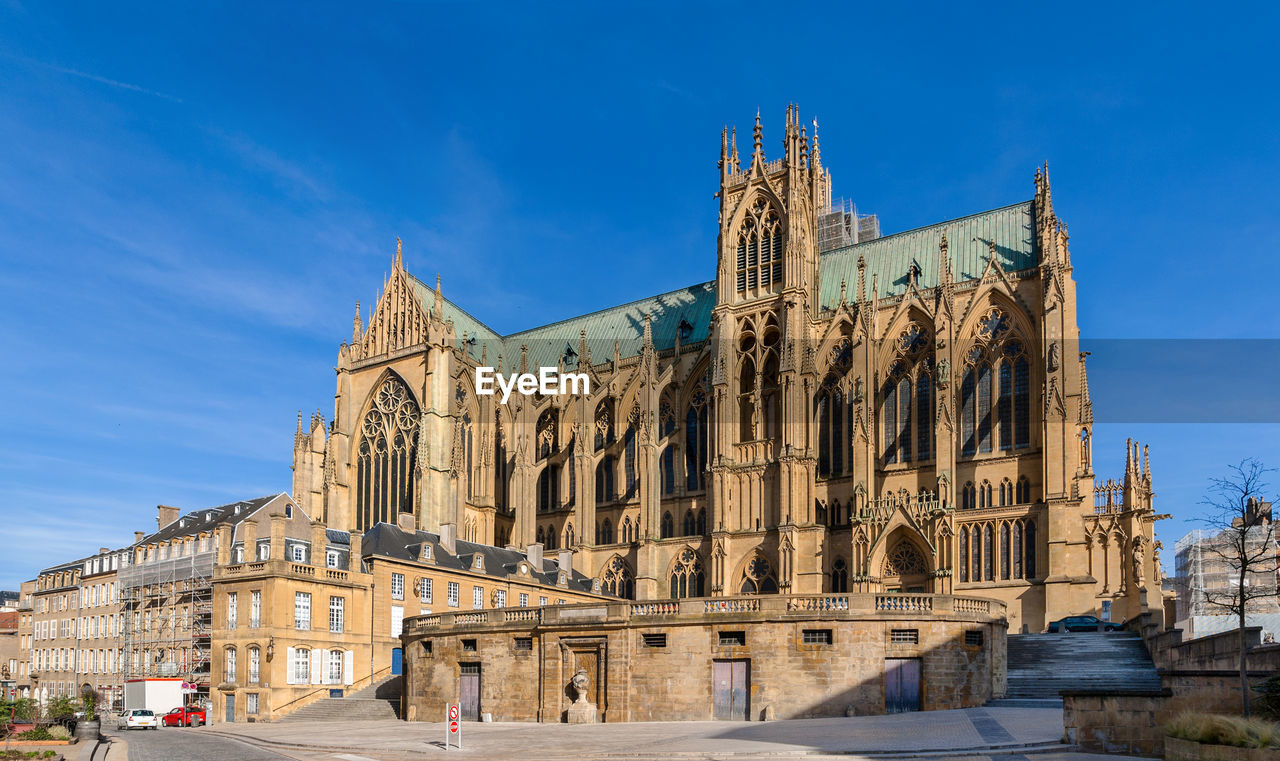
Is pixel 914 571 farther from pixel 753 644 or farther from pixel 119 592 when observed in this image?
pixel 119 592

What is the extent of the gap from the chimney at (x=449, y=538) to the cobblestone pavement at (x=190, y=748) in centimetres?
2074

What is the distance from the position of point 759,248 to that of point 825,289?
240 inches

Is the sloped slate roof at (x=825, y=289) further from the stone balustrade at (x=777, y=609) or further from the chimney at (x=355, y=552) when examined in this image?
the stone balustrade at (x=777, y=609)

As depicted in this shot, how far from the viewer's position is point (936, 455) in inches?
2222

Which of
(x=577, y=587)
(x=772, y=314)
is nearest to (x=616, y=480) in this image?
(x=577, y=587)

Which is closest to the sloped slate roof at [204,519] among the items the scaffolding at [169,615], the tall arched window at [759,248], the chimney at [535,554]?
the scaffolding at [169,615]

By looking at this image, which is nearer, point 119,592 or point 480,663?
point 480,663

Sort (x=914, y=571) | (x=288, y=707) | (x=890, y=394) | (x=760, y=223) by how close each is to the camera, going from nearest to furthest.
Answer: (x=288, y=707)
(x=914, y=571)
(x=890, y=394)
(x=760, y=223)

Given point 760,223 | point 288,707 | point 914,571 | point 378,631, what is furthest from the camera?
point 760,223

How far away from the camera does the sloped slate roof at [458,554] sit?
5281 centimetres

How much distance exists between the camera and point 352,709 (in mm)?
43188

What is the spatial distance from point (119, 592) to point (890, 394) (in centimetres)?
4723

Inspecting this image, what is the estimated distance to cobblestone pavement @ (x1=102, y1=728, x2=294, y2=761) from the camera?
2686cm

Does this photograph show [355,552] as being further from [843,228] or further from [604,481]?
[843,228]
